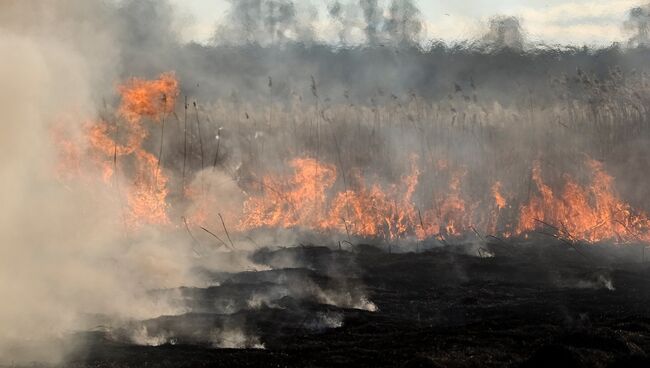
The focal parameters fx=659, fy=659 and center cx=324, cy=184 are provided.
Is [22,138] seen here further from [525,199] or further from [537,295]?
[525,199]

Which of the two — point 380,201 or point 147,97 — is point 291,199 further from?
point 147,97

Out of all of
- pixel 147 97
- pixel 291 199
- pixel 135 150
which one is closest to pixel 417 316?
pixel 147 97

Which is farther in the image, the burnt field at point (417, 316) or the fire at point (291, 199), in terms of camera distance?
the fire at point (291, 199)

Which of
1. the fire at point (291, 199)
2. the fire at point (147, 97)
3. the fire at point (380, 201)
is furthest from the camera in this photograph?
the fire at point (291, 199)

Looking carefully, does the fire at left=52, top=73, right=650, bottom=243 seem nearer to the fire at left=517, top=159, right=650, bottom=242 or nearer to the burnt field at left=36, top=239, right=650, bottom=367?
the fire at left=517, top=159, right=650, bottom=242

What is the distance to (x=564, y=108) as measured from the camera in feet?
270

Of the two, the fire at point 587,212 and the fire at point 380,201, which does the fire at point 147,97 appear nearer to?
the fire at point 380,201

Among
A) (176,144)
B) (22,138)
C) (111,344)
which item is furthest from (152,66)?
(111,344)

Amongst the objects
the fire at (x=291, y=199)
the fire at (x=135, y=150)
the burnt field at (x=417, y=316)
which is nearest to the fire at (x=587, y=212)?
the burnt field at (x=417, y=316)

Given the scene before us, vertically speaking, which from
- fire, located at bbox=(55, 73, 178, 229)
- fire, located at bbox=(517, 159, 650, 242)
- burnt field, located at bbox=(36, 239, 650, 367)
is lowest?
burnt field, located at bbox=(36, 239, 650, 367)

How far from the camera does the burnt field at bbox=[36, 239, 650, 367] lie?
30.2 meters

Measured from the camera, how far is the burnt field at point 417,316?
3020 centimetres

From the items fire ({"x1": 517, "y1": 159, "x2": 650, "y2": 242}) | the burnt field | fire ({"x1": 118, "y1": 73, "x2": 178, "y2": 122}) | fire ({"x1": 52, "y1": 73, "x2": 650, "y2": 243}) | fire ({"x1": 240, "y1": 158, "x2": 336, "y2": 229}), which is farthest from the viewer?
fire ({"x1": 240, "y1": 158, "x2": 336, "y2": 229})

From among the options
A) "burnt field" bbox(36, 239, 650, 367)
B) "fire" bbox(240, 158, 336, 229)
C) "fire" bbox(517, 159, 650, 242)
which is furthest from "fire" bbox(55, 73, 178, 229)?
"fire" bbox(517, 159, 650, 242)
